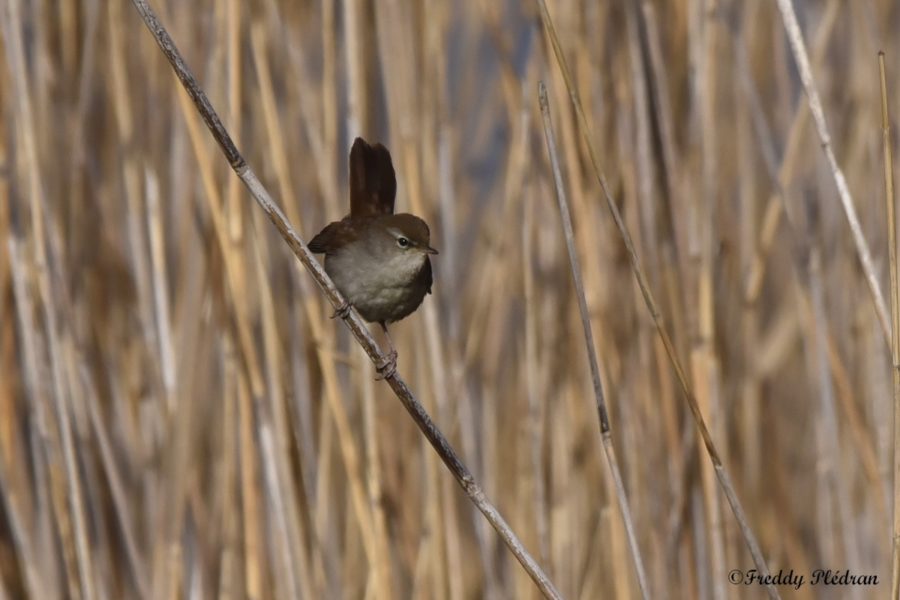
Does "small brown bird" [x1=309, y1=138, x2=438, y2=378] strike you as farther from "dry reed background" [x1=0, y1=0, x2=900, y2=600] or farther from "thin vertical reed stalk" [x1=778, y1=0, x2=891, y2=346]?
"thin vertical reed stalk" [x1=778, y1=0, x2=891, y2=346]

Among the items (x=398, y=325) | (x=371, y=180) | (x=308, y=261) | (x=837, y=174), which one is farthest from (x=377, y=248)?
(x=837, y=174)

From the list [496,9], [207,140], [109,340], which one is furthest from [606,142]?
[109,340]

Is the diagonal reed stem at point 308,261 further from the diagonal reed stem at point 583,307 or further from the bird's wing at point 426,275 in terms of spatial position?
the bird's wing at point 426,275

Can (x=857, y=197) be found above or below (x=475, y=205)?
below

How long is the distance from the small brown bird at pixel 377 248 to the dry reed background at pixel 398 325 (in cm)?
6

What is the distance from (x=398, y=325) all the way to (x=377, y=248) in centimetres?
51

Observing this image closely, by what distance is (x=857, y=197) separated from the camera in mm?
2371

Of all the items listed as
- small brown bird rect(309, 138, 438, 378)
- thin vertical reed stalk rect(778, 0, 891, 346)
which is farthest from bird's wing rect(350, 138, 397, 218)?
thin vertical reed stalk rect(778, 0, 891, 346)

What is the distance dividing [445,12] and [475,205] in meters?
1.10

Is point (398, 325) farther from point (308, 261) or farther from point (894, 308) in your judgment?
point (894, 308)

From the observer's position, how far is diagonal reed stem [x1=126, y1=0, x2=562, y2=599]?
1199mm

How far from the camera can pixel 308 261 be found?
4.19ft

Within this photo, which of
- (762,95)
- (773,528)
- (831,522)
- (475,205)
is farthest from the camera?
(475,205)

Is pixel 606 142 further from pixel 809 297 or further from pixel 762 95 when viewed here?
pixel 762 95
